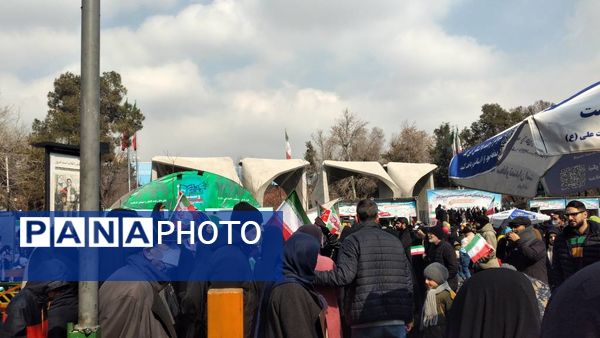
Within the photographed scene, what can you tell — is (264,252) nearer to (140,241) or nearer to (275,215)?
(140,241)

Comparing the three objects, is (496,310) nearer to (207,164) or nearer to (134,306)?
(134,306)

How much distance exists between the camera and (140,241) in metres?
5.86

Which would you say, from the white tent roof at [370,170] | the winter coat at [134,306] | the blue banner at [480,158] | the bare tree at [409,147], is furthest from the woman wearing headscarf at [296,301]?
the bare tree at [409,147]

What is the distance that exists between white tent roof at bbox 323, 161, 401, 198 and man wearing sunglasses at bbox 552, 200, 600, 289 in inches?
1451

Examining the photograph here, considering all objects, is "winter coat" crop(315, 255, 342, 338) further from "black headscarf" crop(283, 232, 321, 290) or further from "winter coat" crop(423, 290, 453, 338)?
"winter coat" crop(423, 290, 453, 338)

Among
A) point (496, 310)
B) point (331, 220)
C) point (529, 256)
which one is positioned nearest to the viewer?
point (496, 310)

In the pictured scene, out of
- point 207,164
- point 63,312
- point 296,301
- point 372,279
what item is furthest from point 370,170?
point 296,301

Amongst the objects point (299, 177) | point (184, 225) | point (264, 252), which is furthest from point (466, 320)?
point (299, 177)

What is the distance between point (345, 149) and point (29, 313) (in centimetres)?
5784

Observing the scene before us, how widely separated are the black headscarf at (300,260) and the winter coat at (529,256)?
4.24 metres

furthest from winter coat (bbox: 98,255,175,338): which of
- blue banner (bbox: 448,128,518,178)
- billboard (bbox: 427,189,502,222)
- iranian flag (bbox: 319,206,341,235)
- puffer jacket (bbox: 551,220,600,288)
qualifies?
billboard (bbox: 427,189,502,222)

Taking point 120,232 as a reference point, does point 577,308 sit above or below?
below

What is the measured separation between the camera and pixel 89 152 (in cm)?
377

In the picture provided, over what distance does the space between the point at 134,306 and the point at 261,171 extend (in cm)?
3603
